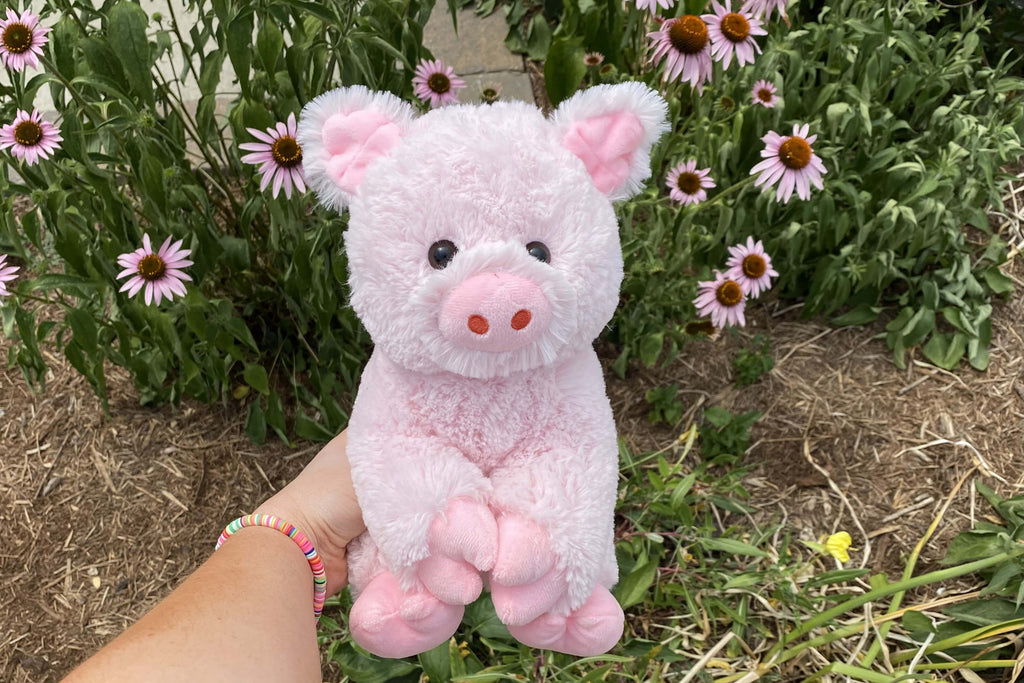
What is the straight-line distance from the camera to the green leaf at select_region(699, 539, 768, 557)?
136 centimetres

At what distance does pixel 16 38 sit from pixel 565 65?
0.98 metres

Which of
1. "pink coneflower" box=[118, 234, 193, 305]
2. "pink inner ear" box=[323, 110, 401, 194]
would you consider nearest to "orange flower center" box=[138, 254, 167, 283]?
"pink coneflower" box=[118, 234, 193, 305]

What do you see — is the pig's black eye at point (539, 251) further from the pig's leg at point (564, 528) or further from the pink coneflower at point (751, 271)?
the pink coneflower at point (751, 271)

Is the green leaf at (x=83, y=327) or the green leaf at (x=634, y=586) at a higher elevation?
the green leaf at (x=83, y=327)

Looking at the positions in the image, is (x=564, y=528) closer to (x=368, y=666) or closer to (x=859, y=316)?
(x=368, y=666)

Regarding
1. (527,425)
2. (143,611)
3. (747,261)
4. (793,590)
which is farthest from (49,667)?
(747,261)

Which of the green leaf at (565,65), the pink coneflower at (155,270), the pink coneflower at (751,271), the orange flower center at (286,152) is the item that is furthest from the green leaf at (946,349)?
the pink coneflower at (155,270)

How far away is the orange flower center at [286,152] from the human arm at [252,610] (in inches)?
18.2

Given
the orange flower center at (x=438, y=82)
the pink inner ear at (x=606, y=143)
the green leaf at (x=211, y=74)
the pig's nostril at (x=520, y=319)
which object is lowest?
the orange flower center at (x=438, y=82)

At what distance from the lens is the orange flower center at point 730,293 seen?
4.71 feet

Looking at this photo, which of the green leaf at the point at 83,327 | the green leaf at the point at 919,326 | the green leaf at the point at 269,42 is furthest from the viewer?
the green leaf at the point at 919,326

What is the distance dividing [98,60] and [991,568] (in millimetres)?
1903

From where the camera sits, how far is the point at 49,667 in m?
1.46

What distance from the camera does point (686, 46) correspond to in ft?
4.31
